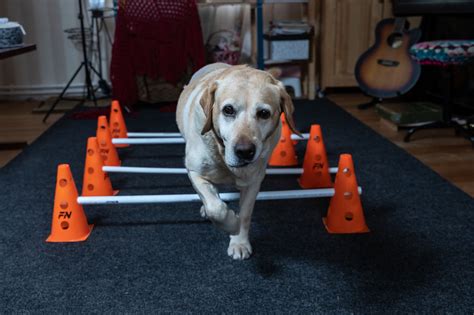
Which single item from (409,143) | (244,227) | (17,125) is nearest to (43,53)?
(17,125)

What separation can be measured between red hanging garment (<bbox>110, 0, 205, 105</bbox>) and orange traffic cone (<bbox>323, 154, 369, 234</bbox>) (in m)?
2.06

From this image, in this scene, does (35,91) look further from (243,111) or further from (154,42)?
(243,111)

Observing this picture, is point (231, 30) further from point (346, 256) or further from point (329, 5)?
point (346, 256)

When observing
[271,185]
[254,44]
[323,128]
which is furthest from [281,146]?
[254,44]

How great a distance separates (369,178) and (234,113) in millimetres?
1124

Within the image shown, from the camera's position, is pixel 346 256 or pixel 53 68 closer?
pixel 346 256

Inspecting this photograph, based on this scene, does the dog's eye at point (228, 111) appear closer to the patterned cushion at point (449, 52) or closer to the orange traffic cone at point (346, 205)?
the orange traffic cone at point (346, 205)

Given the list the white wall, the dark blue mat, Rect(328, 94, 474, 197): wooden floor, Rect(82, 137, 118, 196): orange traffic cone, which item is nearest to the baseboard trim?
the white wall

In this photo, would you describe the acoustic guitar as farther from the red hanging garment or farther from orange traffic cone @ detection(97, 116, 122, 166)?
orange traffic cone @ detection(97, 116, 122, 166)

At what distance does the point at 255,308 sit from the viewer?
3.84 feet

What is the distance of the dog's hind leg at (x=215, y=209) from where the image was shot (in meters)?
1.24

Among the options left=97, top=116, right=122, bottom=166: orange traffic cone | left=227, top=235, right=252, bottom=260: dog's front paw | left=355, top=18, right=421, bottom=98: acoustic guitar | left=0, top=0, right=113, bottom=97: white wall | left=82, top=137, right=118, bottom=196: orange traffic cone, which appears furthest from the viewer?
left=0, top=0, right=113, bottom=97: white wall

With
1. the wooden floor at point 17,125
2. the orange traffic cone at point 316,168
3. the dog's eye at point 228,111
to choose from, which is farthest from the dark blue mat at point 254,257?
the wooden floor at point 17,125

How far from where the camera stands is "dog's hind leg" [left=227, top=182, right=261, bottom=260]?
1.41 metres
